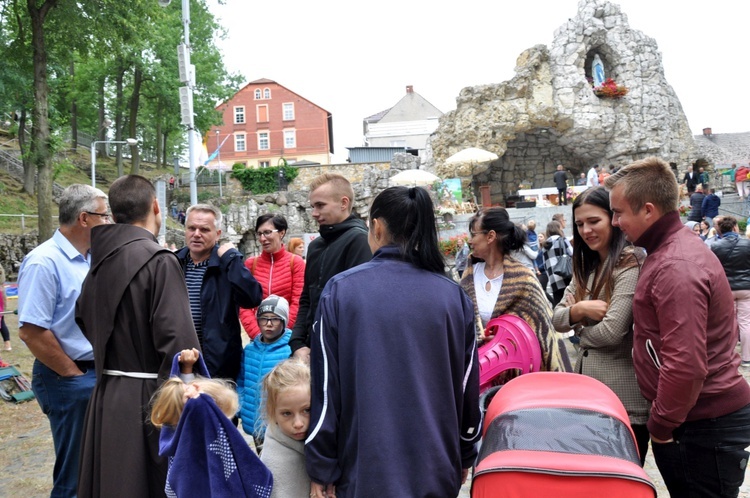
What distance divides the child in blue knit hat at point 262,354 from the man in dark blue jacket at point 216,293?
0.10 metres

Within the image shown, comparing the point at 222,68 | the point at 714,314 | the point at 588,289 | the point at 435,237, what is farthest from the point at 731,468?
the point at 222,68

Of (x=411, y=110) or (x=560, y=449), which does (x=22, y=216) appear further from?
(x=411, y=110)

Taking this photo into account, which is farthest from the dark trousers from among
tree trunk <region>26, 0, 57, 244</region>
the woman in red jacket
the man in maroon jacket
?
tree trunk <region>26, 0, 57, 244</region>

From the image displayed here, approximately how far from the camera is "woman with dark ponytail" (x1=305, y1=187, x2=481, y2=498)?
7.49 feet

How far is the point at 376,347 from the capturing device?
2.32 m

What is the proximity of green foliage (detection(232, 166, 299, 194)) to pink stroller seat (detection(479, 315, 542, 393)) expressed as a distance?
33.5 m

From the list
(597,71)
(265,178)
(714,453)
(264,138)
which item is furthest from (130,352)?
(264,138)

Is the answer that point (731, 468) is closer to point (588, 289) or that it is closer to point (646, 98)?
point (588, 289)

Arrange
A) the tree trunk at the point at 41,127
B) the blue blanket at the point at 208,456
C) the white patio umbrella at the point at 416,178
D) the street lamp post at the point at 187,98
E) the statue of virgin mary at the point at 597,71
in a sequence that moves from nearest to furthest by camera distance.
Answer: the blue blanket at the point at 208,456 → the tree trunk at the point at 41,127 → the street lamp post at the point at 187,98 → the white patio umbrella at the point at 416,178 → the statue of virgin mary at the point at 597,71

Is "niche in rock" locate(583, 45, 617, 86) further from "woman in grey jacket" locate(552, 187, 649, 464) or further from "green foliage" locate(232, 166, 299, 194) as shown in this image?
"woman in grey jacket" locate(552, 187, 649, 464)

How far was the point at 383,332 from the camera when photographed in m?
2.33

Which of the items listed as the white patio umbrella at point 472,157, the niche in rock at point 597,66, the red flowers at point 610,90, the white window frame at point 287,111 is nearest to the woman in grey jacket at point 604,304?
the white patio umbrella at point 472,157

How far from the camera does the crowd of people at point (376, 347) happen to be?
7.70ft

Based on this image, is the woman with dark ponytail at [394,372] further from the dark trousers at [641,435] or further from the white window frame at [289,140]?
the white window frame at [289,140]
